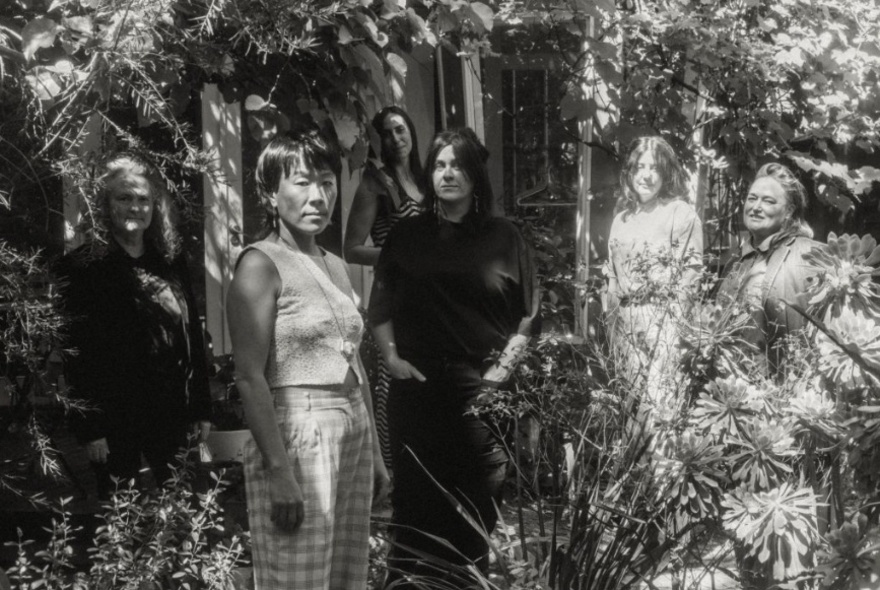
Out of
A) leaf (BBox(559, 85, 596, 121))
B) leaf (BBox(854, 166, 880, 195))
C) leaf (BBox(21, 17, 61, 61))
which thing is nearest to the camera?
leaf (BBox(21, 17, 61, 61))

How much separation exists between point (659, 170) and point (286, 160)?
237 cm

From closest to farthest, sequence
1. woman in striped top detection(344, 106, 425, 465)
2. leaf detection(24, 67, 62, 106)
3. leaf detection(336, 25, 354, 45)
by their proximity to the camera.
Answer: leaf detection(24, 67, 62, 106) → leaf detection(336, 25, 354, 45) → woman in striped top detection(344, 106, 425, 465)

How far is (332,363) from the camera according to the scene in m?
3.05

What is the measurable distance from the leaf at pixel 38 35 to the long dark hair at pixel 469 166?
145 centimetres

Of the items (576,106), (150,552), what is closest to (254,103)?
(150,552)

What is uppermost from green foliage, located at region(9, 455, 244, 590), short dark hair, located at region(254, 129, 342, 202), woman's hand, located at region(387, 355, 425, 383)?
short dark hair, located at region(254, 129, 342, 202)

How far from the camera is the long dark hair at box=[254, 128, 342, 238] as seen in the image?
10.2 ft

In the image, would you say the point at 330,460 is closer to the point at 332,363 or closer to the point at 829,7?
the point at 332,363

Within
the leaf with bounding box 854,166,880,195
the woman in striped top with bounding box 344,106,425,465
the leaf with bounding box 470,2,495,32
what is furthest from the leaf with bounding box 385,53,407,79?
the leaf with bounding box 854,166,880,195

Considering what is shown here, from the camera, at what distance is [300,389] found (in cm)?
301

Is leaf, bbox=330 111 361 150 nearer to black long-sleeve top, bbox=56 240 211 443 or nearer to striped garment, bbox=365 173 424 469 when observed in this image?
striped garment, bbox=365 173 424 469

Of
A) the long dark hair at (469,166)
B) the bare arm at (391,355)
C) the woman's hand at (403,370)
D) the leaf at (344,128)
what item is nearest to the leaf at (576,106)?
the long dark hair at (469,166)

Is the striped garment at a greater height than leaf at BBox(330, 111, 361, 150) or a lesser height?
lesser

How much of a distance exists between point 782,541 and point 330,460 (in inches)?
48.1
